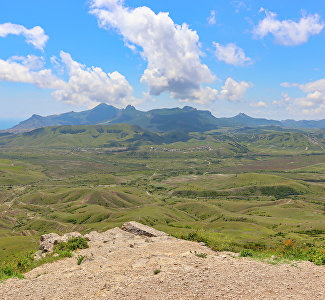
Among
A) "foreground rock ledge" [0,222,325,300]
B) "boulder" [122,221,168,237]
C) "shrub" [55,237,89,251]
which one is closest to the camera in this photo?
"foreground rock ledge" [0,222,325,300]

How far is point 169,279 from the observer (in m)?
24.6

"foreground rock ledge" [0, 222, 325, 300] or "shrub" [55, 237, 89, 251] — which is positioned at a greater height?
"foreground rock ledge" [0, 222, 325, 300]

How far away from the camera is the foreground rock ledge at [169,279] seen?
22016mm

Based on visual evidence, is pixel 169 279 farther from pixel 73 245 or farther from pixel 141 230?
pixel 141 230

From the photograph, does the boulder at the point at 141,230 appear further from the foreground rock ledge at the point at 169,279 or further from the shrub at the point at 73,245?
the foreground rock ledge at the point at 169,279

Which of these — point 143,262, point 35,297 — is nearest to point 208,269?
point 143,262

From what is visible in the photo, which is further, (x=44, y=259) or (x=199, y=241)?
(x=199, y=241)

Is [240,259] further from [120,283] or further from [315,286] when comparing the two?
[120,283]


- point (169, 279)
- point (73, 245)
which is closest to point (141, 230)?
point (73, 245)

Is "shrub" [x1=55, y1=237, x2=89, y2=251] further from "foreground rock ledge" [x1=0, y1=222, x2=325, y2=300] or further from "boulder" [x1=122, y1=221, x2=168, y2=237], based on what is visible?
"boulder" [x1=122, y1=221, x2=168, y2=237]

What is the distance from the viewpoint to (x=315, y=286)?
22.8 metres

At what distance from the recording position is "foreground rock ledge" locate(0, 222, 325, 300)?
72.2ft

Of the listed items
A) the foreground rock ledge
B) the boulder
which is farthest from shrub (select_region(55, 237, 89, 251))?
the boulder

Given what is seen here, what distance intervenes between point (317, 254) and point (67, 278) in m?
34.5
